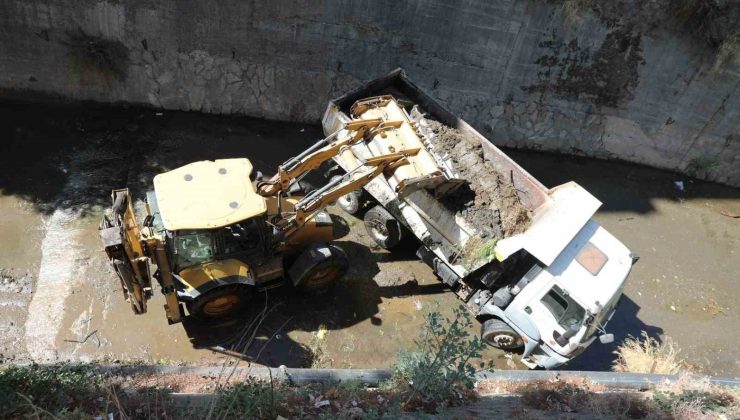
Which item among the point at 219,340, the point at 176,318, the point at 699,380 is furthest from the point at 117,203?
the point at 699,380

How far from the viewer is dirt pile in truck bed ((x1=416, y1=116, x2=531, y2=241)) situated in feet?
23.9

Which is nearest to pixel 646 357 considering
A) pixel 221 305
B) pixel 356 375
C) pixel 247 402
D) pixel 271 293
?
pixel 356 375

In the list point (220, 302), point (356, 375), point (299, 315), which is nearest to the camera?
point (356, 375)

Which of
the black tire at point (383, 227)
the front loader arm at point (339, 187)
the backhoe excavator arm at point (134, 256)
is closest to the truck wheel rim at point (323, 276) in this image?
the front loader arm at point (339, 187)

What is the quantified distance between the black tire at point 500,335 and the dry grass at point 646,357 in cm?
169

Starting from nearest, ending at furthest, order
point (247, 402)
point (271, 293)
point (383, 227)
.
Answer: point (247, 402) → point (271, 293) → point (383, 227)

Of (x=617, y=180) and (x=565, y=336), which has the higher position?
(x=617, y=180)

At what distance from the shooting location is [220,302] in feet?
21.7

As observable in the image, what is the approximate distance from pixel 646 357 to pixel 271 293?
582cm

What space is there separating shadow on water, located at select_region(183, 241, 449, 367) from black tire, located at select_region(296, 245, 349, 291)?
0.31 metres

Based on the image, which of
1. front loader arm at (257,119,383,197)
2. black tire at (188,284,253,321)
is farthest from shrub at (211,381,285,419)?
front loader arm at (257,119,383,197)

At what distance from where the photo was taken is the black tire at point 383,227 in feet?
26.7

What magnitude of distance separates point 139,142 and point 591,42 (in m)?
9.51

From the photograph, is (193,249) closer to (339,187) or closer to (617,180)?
(339,187)
